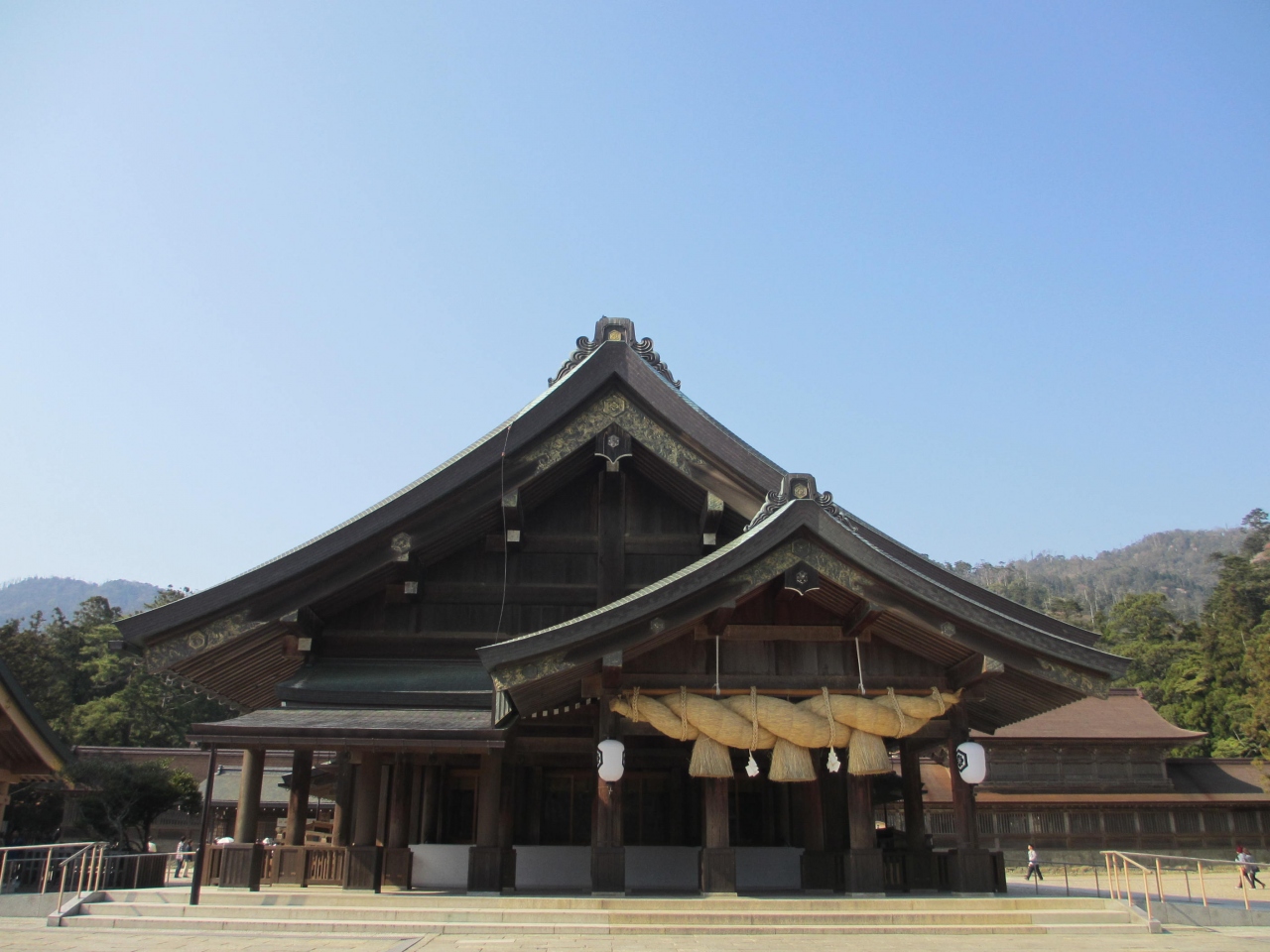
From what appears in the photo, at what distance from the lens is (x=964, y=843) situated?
10.3 meters

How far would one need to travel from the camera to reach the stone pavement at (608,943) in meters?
7.76

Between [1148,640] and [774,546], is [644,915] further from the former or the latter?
[1148,640]

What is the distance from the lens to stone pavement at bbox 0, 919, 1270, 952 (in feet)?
25.5

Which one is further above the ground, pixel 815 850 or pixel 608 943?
pixel 815 850

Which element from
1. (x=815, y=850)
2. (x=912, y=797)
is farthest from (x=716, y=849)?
(x=912, y=797)

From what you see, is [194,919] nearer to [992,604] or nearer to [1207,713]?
[992,604]

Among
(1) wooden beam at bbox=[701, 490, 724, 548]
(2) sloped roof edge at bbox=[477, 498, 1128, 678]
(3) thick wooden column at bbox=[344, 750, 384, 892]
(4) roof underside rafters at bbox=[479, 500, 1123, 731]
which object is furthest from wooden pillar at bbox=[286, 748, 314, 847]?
(1) wooden beam at bbox=[701, 490, 724, 548]

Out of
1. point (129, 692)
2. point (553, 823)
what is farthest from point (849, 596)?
point (129, 692)

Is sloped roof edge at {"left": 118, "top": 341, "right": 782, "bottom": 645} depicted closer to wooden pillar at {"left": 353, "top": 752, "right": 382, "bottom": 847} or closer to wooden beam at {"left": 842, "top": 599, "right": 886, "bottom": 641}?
wooden beam at {"left": 842, "top": 599, "right": 886, "bottom": 641}

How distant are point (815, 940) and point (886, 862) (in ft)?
12.0

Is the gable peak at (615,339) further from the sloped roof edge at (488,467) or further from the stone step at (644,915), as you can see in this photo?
the stone step at (644,915)

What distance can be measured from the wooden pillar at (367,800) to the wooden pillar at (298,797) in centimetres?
87

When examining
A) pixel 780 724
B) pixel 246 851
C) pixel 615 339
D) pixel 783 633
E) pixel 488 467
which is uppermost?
pixel 615 339

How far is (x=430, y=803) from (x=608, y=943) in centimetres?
516
